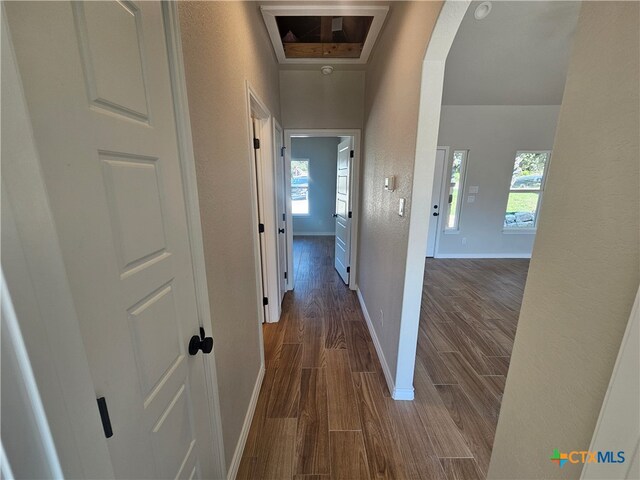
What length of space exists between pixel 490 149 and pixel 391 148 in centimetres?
376

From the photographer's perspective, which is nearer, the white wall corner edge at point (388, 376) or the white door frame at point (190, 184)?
the white door frame at point (190, 184)

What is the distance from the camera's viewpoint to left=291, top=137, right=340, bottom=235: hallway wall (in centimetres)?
633

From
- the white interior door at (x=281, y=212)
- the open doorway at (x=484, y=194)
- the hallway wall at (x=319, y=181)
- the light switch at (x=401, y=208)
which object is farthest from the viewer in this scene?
the hallway wall at (x=319, y=181)

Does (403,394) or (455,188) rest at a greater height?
(455,188)

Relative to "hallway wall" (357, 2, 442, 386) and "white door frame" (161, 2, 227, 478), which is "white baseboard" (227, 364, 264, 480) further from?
"hallway wall" (357, 2, 442, 386)

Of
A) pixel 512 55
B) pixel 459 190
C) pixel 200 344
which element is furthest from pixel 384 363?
pixel 512 55

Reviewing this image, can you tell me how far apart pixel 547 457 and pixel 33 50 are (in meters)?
1.37

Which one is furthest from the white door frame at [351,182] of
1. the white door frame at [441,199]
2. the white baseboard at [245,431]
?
the white door frame at [441,199]

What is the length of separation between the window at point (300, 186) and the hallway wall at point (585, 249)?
6.00 m

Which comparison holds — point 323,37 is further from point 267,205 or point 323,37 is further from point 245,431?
point 245,431

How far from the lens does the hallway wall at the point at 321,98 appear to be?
117 inches

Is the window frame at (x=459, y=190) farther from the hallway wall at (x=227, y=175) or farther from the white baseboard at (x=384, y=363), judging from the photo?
the hallway wall at (x=227, y=175)

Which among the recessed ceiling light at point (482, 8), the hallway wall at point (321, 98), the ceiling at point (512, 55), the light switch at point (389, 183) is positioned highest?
the ceiling at point (512, 55)

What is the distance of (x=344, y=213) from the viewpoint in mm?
3641
